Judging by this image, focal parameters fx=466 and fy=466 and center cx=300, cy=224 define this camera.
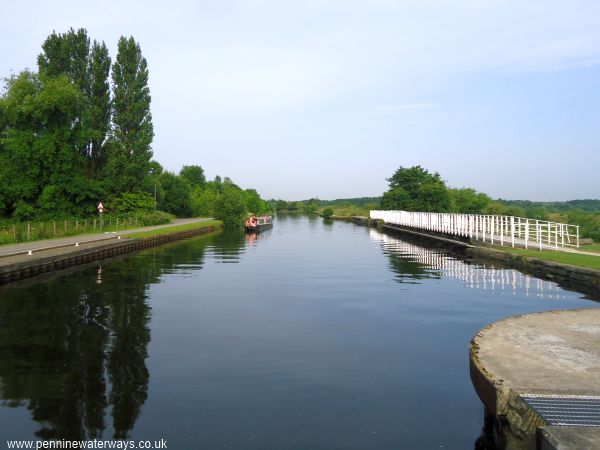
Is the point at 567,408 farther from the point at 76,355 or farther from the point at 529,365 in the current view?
the point at 76,355

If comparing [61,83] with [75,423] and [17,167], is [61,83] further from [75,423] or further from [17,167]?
[75,423]

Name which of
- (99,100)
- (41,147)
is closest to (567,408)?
(41,147)

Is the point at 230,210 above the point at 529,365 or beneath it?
above

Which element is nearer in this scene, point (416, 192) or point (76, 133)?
point (76, 133)

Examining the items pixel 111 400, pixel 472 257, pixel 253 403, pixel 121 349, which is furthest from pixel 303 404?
pixel 472 257

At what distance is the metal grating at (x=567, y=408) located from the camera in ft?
15.9

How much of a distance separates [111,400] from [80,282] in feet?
42.4

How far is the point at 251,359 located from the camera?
9.33 meters

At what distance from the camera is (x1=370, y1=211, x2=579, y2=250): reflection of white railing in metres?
26.1

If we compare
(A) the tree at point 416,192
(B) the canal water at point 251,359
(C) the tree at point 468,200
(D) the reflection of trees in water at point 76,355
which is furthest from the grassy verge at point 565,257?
(C) the tree at point 468,200

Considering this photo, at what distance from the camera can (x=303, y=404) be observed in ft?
23.6

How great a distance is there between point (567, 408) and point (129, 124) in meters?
50.6

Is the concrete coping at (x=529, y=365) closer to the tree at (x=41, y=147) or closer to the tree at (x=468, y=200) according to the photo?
the tree at (x=41, y=147)

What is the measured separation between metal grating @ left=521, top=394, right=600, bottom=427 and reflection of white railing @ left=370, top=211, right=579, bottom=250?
20.4 m
